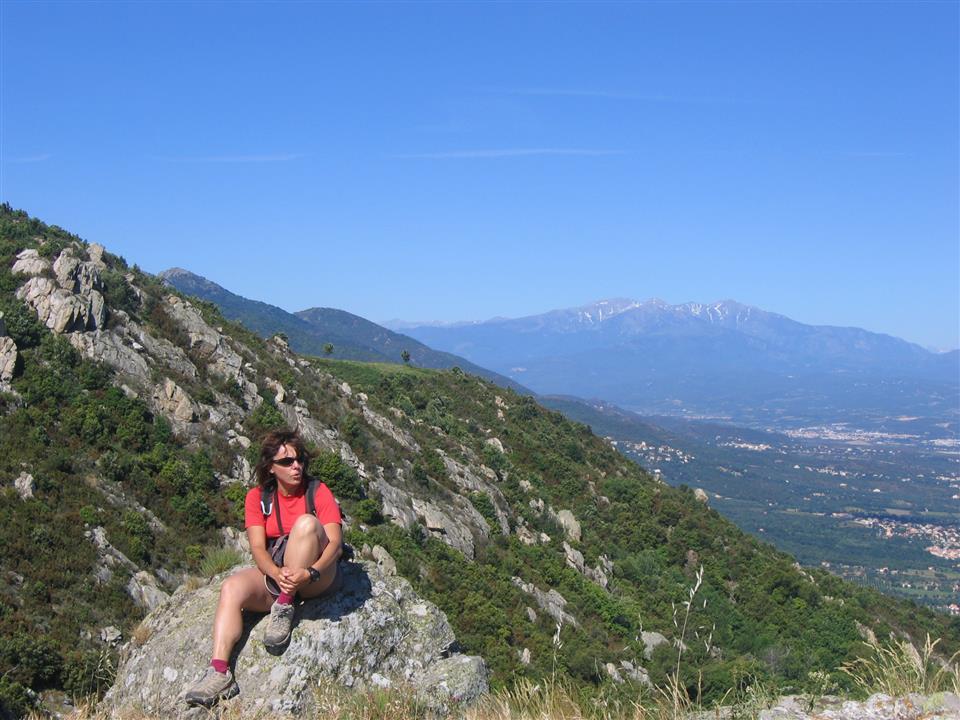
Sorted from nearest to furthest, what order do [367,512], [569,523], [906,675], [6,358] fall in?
[906,675]
[6,358]
[367,512]
[569,523]

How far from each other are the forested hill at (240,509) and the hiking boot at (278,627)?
2.42 metres

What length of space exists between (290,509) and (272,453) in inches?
22.0

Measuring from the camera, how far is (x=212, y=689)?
18.4 ft

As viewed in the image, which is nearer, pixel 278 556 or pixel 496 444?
pixel 278 556

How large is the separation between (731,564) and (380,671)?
36.0 metres

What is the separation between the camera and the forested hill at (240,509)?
13.3m

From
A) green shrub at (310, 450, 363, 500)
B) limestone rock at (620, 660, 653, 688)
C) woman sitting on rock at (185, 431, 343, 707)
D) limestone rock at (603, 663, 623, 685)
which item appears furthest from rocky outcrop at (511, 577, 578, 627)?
woman sitting on rock at (185, 431, 343, 707)

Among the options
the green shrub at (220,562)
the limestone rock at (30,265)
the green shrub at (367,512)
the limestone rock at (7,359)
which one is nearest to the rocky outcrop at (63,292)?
the limestone rock at (30,265)

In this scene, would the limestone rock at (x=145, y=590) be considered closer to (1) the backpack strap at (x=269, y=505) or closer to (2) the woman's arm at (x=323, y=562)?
(1) the backpack strap at (x=269, y=505)

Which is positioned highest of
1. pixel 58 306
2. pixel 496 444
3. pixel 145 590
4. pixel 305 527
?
pixel 58 306

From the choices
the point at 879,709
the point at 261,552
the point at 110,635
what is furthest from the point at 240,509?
the point at 879,709

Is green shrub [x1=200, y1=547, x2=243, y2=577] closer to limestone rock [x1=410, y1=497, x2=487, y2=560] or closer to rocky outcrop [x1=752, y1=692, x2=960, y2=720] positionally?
rocky outcrop [x1=752, y1=692, x2=960, y2=720]

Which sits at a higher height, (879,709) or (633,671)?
(879,709)

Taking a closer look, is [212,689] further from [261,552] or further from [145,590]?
[145,590]
